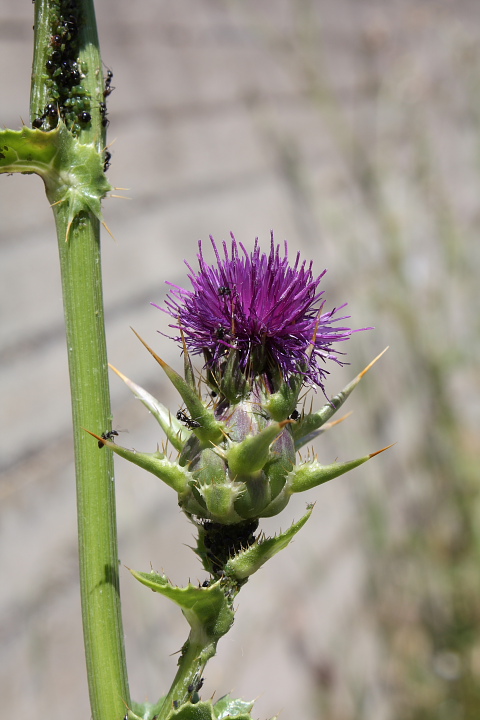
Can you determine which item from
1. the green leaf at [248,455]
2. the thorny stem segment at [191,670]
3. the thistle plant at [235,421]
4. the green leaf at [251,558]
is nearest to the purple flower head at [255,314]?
the thistle plant at [235,421]

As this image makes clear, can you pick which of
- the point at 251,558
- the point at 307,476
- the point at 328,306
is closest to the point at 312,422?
the point at 307,476

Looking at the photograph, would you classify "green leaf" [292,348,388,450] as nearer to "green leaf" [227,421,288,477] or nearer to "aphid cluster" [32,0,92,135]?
"green leaf" [227,421,288,477]

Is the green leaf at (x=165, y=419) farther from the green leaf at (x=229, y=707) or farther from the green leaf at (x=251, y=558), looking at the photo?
the green leaf at (x=229, y=707)

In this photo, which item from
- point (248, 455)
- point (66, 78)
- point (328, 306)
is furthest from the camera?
point (328, 306)

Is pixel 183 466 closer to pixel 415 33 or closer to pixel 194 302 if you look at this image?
pixel 194 302

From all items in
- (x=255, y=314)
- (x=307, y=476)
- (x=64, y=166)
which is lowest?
(x=307, y=476)

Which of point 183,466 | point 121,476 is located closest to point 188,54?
point 121,476

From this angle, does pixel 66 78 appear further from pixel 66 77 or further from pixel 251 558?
pixel 251 558

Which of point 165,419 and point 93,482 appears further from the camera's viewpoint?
point 165,419
